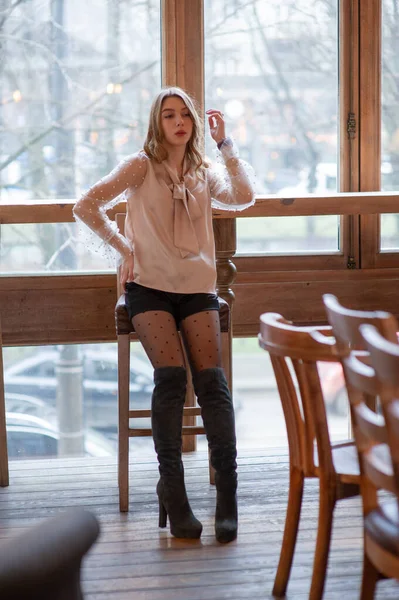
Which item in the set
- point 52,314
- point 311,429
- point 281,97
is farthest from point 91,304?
point 311,429

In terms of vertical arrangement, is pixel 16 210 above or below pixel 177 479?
above

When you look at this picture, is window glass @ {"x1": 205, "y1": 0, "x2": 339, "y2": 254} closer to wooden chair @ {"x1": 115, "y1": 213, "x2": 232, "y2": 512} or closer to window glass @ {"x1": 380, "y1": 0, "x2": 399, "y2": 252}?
window glass @ {"x1": 380, "y1": 0, "x2": 399, "y2": 252}

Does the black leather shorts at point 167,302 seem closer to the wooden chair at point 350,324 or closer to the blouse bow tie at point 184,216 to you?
the blouse bow tie at point 184,216

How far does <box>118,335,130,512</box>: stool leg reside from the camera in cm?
298

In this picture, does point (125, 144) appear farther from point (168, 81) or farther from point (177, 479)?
point (177, 479)

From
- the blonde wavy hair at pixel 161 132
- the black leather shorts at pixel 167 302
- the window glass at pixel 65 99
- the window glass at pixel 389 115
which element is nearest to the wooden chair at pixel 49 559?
the black leather shorts at pixel 167 302

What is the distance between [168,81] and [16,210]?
1.04m

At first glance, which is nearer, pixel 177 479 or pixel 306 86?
pixel 177 479

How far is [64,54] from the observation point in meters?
3.93

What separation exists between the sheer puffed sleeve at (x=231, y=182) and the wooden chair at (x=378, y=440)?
1436 mm

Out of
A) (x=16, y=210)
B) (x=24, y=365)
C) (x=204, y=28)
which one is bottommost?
(x=24, y=365)

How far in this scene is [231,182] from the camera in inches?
125

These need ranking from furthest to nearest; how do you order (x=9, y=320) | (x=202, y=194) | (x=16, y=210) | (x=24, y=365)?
(x=24, y=365)
(x=9, y=320)
(x=16, y=210)
(x=202, y=194)

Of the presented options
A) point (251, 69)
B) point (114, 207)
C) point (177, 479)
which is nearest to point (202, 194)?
point (114, 207)
